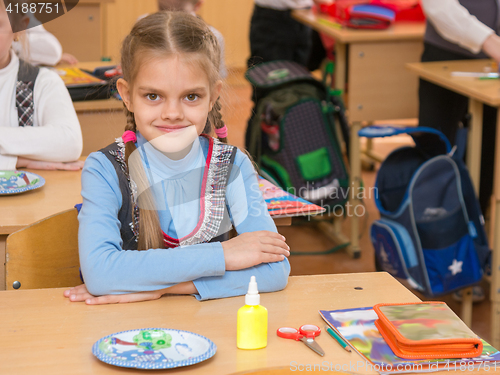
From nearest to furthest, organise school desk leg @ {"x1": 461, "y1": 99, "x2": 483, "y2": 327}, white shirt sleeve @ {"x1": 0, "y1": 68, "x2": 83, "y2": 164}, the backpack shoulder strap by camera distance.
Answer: white shirt sleeve @ {"x1": 0, "y1": 68, "x2": 83, "y2": 164}, the backpack shoulder strap, school desk leg @ {"x1": 461, "y1": 99, "x2": 483, "y2": 327}

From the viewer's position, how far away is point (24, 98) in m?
1.92

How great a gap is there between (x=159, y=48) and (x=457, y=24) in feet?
5.20

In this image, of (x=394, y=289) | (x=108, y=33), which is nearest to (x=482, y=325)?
(x=394, y=289)

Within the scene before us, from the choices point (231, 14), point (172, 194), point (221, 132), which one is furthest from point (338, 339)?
point (231, 14)

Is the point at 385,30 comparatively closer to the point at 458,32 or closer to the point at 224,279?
the point at 458,32

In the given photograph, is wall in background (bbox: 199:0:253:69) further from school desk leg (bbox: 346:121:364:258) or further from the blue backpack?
the blue backpack

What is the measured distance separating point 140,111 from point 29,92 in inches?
32.1

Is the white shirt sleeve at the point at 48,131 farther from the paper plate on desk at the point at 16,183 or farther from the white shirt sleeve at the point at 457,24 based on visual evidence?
the white shirt sleeve at the point at 457,24

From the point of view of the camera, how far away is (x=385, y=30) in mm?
3119

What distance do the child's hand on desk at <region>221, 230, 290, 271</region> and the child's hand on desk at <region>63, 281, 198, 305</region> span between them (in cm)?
8

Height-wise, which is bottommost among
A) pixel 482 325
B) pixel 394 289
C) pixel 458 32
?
pixel 482 325

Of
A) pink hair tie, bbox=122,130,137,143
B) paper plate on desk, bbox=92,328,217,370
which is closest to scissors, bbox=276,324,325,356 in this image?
paper plate on desk, bbox=92,328,217,370

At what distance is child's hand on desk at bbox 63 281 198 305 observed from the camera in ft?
3.46

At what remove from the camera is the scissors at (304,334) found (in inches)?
35.3
